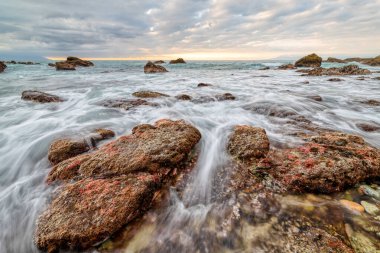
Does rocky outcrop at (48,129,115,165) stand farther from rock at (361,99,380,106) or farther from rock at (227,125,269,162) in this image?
rock at (361,99,380,106)

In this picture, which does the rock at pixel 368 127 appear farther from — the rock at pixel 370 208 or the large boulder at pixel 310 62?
the large boulder at pixel 310 62

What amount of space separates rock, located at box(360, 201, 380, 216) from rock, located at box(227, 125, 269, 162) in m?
1.42

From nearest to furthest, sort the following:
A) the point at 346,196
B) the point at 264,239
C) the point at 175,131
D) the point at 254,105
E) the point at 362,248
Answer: the point at 362,248
the point at 264,239
the point at 346,196
the point at 175,131
the point at 254,105

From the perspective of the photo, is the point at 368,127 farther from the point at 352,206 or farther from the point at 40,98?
the point at 40,98

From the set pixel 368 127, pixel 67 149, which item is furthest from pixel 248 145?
pixel 368 127

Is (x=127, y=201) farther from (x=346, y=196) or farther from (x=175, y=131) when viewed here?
(x=346, y=196)

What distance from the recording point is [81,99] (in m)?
9.55

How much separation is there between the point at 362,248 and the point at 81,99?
10.7m

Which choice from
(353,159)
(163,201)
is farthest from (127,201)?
(353,159)

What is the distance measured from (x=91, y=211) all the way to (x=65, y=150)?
1.97m

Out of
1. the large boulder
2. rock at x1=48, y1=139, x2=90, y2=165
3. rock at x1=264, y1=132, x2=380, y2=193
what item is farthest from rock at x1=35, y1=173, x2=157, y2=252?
the large boulder

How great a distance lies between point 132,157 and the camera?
126 inches

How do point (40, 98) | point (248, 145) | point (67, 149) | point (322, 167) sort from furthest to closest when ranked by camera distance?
point (40, 98) < point (67, 149) < point (248, 145) < point (322, 167)

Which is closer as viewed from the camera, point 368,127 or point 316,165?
point 316,165
